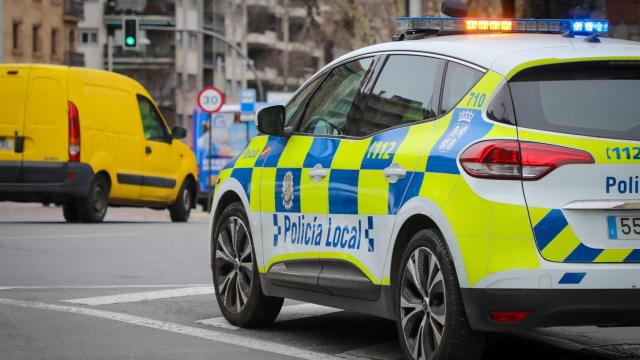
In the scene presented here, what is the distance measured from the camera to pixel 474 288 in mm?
6695

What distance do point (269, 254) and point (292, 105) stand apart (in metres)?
0.94

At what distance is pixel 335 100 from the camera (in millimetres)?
8672

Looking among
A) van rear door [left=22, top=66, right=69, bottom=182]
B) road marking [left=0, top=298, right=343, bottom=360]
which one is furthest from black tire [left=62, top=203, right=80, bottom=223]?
road marking [left=0, top=298, right=343, bottom=360]

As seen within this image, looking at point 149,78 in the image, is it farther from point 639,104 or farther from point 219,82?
point 639,104

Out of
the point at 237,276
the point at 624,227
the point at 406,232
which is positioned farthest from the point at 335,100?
the point at 624,227

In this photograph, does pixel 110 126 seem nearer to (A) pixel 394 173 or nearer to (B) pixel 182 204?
(B) pixel 182 204

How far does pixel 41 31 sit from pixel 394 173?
7684 centimetres

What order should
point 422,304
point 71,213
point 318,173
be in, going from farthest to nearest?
point 71,213, point 318,173, point 422,304

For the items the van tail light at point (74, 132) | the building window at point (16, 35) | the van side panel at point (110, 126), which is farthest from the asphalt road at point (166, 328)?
the building window at point (16, 35)

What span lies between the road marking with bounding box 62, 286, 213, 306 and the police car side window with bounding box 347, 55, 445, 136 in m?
2.97

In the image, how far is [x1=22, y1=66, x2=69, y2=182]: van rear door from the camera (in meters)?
21.6

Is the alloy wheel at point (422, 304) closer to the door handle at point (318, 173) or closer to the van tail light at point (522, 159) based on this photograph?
the van tail light at point (522, 159)

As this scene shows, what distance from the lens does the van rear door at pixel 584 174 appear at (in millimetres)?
6625

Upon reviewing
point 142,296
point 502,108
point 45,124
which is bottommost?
point 142,296
